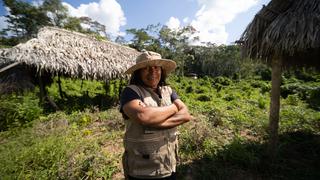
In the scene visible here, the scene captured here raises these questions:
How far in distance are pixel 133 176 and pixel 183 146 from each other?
332cm

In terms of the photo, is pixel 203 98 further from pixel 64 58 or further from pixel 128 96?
pixel 128 96

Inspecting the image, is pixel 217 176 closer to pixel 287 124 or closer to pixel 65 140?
pixel 65 140

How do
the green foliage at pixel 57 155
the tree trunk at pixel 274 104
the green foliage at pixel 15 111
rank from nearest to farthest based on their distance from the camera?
the green foliage at pixel 57 155
the tree trunk at pixel 274 104
the green foliage at pixel 15 111

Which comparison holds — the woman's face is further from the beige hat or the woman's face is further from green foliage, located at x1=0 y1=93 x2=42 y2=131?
green foliage, located at x1=0 y1=93 x2=42 y2=131

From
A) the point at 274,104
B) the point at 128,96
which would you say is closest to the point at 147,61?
the point at 128,96

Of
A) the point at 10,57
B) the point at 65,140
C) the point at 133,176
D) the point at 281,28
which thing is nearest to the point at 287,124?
the point at 281,28

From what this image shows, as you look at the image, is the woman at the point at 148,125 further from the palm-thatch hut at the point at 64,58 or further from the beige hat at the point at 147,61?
the palm-thatch hut at the point at 64,58

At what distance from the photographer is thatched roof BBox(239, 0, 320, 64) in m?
4.30

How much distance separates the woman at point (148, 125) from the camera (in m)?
2.12

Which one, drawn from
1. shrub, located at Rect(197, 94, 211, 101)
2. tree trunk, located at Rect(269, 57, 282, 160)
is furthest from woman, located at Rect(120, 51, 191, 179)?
shrub, located at Rect(197, 94, 211, 101)

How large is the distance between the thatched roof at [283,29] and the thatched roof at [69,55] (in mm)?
6678

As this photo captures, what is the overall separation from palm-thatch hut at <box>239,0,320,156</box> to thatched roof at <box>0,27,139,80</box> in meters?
6.66

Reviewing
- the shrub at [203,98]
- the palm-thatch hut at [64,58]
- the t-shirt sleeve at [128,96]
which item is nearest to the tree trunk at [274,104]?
the t-shirt sleeve at [128,96]

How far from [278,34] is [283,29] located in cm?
12
